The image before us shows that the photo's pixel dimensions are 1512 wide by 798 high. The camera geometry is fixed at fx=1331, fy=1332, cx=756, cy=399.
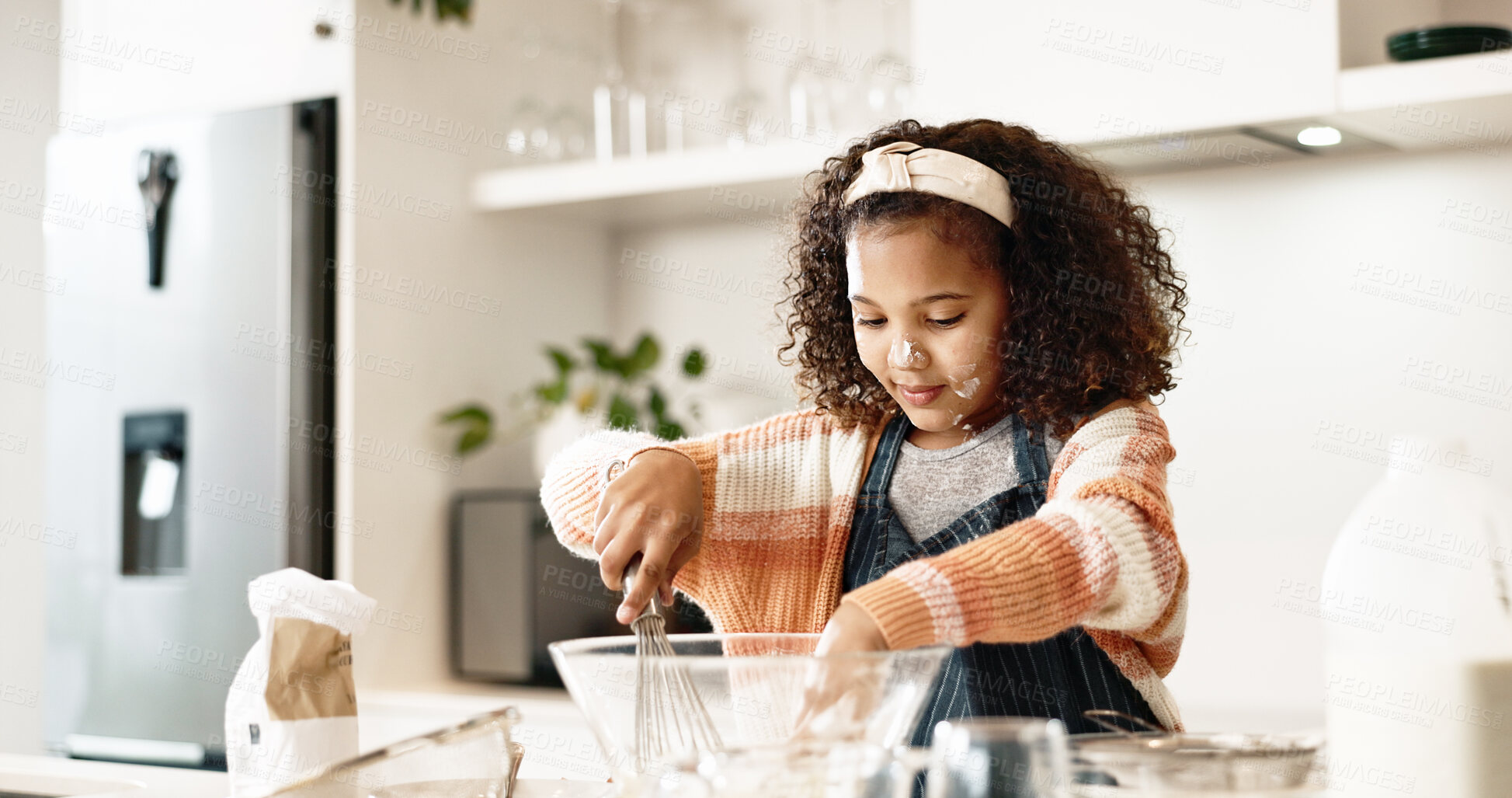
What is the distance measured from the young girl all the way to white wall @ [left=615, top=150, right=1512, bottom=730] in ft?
3.09

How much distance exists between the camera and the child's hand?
0.77 m

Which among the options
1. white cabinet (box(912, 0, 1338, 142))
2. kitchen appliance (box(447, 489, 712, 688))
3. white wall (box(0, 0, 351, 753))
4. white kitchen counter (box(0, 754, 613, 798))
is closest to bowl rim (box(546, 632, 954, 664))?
white kitchen counter (box(0, 754, 613, 798))

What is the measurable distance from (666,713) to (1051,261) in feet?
1.43

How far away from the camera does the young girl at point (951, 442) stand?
2.58 ft

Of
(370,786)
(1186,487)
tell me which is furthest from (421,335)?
(370,786)

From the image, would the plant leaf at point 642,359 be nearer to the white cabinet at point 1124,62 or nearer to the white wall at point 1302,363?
the white cabinet at point 1124,62

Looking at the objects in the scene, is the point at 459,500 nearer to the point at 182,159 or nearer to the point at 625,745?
the point at 182,159

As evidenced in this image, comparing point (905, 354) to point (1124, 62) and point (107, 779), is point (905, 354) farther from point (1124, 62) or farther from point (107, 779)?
point (1124, 62)

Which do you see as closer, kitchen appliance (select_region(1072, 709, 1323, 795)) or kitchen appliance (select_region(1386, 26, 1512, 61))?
kitchen appliance (select_region(1072, 709, 1323, 795))

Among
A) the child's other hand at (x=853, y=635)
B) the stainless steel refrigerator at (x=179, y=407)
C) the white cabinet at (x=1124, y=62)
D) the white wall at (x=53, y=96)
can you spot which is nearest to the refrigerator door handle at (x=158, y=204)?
the stainless steel refrigerator at (x=179, y=407)

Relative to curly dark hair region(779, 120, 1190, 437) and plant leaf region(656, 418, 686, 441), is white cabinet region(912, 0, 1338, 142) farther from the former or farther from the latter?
curly dark hair region(779, 120, 1190, 437)

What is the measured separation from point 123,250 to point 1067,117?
1.45m

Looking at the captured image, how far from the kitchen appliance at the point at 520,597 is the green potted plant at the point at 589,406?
10 centimetres

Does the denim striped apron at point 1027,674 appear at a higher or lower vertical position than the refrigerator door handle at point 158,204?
lower
